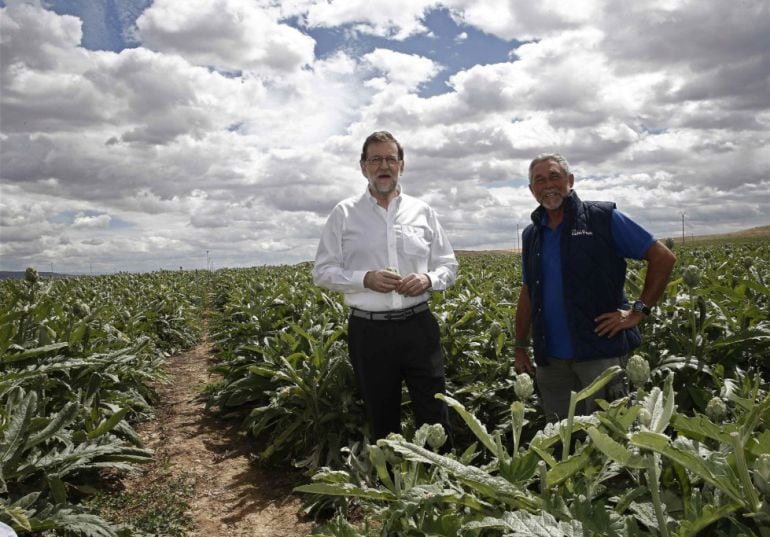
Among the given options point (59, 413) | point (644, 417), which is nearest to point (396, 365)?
point (59, 413)

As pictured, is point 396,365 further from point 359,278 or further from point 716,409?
point 716,409

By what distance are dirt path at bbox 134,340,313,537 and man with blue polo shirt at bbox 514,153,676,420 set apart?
199 centimetres

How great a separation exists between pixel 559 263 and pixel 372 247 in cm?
115

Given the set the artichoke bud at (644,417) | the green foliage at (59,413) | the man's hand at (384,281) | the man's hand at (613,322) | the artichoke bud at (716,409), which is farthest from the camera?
the man's hand at (384,281)

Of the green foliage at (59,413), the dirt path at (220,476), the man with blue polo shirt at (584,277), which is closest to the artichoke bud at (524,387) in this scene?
the man with blue polo shirt at (584,277)

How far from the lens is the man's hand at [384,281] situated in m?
3.38

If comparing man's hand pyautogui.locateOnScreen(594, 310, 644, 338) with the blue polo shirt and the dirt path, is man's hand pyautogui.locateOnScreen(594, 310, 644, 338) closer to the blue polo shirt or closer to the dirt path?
the blue polo shirt

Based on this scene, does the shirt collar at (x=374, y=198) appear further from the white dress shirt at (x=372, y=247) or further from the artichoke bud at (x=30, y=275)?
the artichoke bud at (x=30, y=275)

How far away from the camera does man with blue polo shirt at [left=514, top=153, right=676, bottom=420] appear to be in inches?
125

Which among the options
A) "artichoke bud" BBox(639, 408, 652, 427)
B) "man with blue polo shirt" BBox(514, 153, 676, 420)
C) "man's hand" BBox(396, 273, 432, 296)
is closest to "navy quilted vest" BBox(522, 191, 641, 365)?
"man with blue polo shirt" BBox(514, 153, 676, 420)

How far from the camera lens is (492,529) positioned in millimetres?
1647

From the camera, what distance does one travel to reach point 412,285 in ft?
11.3

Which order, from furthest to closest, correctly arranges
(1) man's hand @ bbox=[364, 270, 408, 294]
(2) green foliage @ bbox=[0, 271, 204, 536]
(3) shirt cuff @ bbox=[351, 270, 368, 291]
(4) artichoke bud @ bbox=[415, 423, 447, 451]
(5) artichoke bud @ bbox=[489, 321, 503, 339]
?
1. (5) artichoke bud @ bbox=[489, 321, 503, 339]
2. (3) shirt cuff @ bbox=[351, 270, 368, 291]
3. (1) man's hand @ bbox=[364, 270, 408, 294]
4. (2) green foliage @ bbox=[0, 271, 204, 536]
5. (4) artichoke bud @ bbox=[415, 423, 447, 451]

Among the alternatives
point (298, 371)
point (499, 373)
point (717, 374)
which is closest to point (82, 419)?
point (298, 371)
